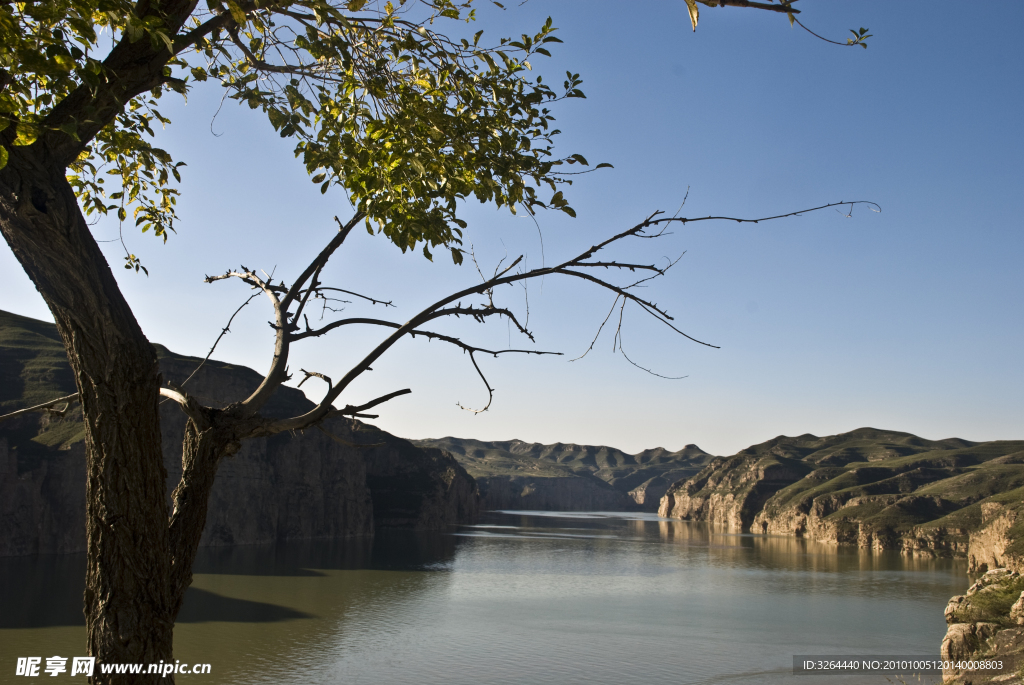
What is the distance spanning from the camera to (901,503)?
417 ft

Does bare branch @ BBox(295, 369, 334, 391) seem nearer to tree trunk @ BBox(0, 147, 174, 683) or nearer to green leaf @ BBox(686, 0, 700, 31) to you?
tree trunk @ BBox(0, 147, 174, 683)

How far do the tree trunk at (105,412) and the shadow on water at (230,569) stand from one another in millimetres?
45170

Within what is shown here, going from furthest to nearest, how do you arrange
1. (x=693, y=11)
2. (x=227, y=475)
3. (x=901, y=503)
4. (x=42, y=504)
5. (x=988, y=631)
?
(x=901, y=503) < (x=227, y=475) < (x=42, y=504) < (x=988, y=631) < (x=693, y=11)

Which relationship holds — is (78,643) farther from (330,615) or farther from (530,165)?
(530,165)

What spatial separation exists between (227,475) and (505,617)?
59.6 meters

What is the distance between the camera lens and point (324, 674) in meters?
33.6

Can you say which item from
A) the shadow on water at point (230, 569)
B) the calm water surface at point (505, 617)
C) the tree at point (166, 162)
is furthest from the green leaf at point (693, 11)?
the shadow on water at point (230, 569)

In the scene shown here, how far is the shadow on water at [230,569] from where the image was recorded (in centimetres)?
4450

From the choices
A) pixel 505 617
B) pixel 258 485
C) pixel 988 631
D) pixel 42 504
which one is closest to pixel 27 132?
pixel 988 631

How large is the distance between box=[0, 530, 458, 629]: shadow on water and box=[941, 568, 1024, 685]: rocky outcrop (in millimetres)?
38802

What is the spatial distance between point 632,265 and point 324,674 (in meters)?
34.3

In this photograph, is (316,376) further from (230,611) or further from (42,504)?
(42,504)

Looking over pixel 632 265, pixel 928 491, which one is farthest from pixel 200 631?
pixel 928 491

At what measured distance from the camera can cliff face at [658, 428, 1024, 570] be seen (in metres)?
97.1
